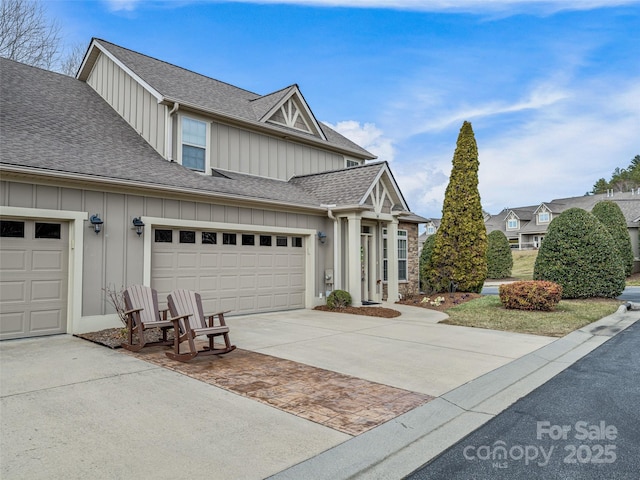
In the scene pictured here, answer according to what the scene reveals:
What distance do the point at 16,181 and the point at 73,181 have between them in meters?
Answer: 0.86

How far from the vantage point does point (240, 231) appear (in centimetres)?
1072

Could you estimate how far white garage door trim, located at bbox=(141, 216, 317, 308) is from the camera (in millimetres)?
8852

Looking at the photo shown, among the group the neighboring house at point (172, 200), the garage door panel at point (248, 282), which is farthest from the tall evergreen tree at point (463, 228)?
the garage door panel at point (248, 282)

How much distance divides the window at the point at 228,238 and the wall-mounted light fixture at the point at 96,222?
2.95 metres

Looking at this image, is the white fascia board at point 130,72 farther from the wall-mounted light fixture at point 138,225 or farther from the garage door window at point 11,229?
the garage door window at point 11,229

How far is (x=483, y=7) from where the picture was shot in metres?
10.9

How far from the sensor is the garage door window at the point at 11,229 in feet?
23.7

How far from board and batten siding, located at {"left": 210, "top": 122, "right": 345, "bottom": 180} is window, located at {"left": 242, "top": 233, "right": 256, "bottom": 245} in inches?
103

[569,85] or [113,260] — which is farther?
[569,85]

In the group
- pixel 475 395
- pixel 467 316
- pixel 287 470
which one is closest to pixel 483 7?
pixel 467 316

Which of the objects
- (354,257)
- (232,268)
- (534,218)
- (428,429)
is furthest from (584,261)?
(534,218)

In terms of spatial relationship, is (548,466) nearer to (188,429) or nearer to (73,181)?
(188,429)

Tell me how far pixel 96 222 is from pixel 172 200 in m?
1.75

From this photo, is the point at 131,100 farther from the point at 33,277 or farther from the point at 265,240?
the point at 33,277
